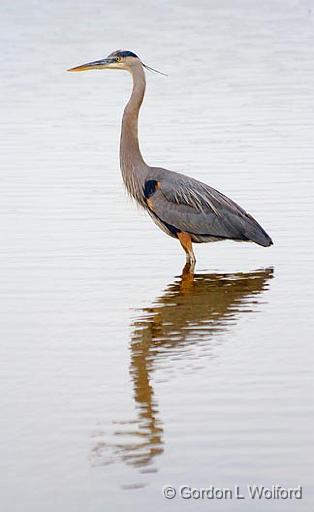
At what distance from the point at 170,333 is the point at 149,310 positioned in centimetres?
68

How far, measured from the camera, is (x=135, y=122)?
1119 cm

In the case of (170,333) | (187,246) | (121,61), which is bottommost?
(187,246)

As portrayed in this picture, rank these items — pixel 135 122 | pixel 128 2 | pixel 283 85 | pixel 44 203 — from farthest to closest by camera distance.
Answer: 1. pixel 128 2
2. pixel 283 85
3. pixel 44 203
4. pixel 135 122

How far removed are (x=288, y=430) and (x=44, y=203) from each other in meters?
6.04

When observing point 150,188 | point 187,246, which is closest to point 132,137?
point 150,188

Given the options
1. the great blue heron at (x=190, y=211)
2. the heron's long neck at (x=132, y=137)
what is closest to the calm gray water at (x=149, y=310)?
the great blue heron at (x=190, y=211)

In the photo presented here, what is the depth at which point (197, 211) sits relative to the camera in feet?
34.8

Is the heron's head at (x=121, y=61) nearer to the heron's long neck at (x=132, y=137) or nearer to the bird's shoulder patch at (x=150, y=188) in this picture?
the heron's long neck at (x=132, y=137)

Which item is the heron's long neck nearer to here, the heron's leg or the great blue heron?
the great blue heron

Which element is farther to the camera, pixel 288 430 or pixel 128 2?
pixel 128 2

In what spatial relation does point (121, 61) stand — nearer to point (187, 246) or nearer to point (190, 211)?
point (190, 211)

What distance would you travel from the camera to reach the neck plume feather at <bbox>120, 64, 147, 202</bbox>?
35.8ft

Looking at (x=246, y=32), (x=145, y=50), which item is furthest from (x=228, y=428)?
(x=246, y=32)

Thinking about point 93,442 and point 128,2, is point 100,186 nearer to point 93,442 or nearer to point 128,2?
point 93,442
